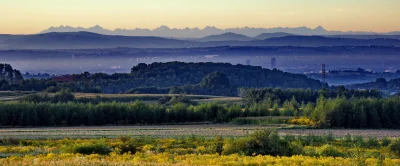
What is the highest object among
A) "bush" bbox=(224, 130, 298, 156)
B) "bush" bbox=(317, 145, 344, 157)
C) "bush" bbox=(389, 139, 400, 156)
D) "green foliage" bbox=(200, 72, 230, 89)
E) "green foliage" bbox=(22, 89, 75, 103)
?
"bush" bbox=(224, 130, 298, 156)

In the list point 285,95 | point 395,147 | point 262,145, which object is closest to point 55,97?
point 285,95

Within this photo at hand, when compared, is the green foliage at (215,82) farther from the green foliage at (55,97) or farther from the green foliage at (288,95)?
the green foliage at (55,97)

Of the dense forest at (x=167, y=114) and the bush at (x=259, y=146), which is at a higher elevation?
the bush at (x=259, y=146)

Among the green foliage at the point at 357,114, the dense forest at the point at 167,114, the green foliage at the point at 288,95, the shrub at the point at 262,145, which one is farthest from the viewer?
the green foliage at the point at 288,95

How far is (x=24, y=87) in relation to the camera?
148750 millimetres

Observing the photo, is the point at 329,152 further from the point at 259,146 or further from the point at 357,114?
the point at 357,114

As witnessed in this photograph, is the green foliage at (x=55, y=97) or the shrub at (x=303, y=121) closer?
the shrub at (x=303, y=121)

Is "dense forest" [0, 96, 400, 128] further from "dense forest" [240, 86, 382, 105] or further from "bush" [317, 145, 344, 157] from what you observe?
"bush" [317, 145, 344, 157]

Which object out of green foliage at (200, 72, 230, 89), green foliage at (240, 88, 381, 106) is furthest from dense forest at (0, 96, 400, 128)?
green foliage at (200, 72, 230, 89)

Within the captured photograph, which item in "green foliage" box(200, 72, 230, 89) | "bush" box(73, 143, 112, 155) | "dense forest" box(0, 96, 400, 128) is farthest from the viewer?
"green foliage" box(200, 72, 230, 89)

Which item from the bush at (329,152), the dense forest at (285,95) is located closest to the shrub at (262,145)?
the bush at (329,152)

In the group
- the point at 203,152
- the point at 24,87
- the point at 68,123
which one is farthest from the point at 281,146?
the point at 24,87

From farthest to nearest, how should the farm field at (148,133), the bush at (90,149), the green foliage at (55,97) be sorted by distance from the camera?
the green foliage at (55,97) → the farm field at (148,133) → the bush at (90,149)

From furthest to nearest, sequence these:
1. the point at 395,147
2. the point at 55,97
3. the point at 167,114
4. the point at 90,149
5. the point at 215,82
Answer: the point at 215,82 < the point at 55,97 < the point at 167,114 < the point at 395,147 < the point at 90,149
